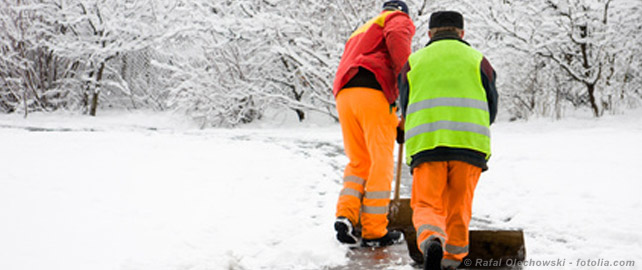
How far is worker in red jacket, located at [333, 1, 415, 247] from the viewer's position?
3.49 metres

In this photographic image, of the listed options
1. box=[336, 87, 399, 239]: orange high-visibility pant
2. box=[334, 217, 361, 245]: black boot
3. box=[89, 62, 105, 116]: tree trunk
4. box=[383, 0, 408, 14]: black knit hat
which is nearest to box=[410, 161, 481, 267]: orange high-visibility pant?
box=[336, 87, 399, 239]: orange high-visibility pant

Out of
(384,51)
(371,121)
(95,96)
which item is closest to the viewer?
(371,121)

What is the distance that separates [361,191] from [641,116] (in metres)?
9.19

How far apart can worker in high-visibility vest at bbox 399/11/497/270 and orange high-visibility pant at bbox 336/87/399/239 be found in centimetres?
47

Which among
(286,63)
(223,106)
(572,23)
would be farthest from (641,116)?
(223,106)

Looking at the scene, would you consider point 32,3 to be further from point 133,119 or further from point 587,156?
point 587,156

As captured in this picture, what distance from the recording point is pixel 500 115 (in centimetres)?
1480

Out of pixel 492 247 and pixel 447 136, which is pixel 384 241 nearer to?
pixel 492 247

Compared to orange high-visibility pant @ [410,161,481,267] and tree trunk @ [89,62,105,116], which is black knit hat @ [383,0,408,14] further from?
tree trunk @ [89,62,105,116]

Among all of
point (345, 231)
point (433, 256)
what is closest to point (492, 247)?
point (433, 256)

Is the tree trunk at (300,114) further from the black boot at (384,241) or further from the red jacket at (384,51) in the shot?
the black boot at (384,241)

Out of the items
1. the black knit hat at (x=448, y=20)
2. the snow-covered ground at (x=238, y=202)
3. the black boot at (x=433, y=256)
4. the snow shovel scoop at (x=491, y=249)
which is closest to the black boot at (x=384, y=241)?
the snow-covered ground at (x=238, y=202)

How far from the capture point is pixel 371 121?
3475mm

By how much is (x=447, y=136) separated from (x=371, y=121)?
0.76 metres
